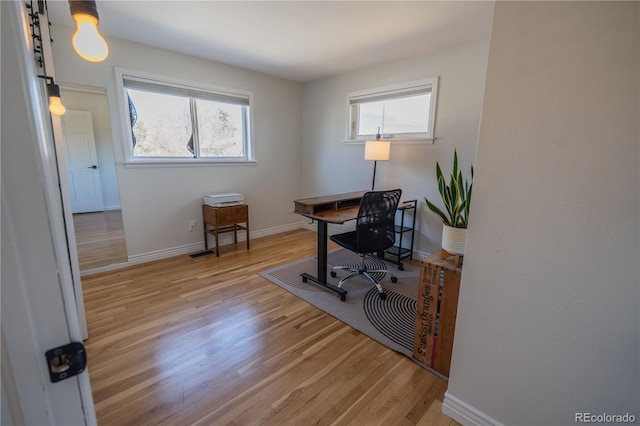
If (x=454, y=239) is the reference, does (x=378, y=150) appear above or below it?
above

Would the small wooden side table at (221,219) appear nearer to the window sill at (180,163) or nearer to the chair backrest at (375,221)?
the window sill at (180,163)

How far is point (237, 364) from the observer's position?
69.6 inches

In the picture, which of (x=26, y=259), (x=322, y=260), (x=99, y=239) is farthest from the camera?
(x=99, y=239)

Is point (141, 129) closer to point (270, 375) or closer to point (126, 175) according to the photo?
point (126, 175)

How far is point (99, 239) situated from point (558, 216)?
208 inches

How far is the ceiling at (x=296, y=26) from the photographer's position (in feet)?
7.28

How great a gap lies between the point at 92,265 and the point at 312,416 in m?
3.12

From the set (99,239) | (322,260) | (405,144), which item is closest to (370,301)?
Answer: (322,260)

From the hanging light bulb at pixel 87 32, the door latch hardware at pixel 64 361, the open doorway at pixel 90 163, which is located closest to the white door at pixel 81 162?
the open doorway at pixel 90 163

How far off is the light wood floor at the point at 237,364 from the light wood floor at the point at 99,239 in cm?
66

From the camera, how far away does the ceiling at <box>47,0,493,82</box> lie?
2.22 metres

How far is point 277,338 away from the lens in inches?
79.6

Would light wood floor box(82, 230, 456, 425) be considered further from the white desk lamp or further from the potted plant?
the white desk lamp

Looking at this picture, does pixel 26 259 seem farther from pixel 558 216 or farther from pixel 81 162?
pixel 81 162
